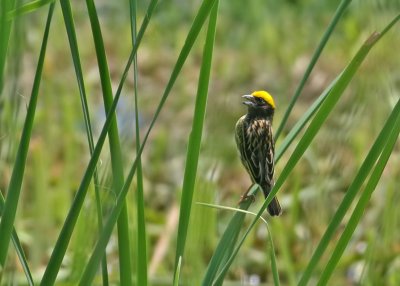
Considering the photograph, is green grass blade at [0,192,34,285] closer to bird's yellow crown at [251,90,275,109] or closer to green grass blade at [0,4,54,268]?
green grass blade at [0,4,54,268]

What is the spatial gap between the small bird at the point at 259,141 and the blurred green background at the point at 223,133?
0.15 ft

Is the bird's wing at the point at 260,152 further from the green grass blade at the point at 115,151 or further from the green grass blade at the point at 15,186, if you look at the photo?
the green grass blade at the point at 15,186

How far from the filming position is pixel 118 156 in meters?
1.28

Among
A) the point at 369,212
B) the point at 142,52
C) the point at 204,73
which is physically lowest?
the point at 369,212

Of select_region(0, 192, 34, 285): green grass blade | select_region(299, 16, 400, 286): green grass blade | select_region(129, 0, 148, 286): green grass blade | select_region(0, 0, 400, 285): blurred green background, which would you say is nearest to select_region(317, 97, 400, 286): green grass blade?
select_region(299, 16, 400, 286): green grass blade

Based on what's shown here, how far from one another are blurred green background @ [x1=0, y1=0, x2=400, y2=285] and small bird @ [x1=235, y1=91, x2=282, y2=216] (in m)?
0.05

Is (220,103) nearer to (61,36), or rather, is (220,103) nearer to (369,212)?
(369,212)

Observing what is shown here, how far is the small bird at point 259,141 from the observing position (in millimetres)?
1430

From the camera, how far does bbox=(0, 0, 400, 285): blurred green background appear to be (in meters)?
1.65

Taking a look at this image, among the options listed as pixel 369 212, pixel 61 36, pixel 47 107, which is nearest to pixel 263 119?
pixel 369 212

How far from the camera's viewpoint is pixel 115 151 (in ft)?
4.19

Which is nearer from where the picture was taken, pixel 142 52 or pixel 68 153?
pixel 68 153

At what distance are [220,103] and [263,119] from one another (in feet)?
0.57

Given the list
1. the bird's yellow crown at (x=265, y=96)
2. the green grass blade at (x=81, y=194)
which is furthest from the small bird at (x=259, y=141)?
the green grass blade at (x=81, y=194)
